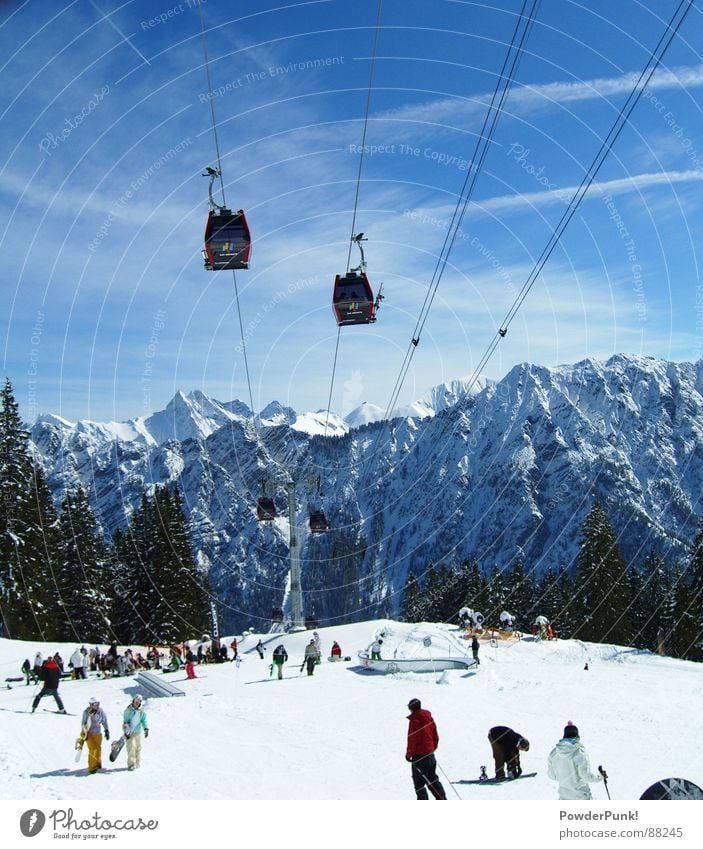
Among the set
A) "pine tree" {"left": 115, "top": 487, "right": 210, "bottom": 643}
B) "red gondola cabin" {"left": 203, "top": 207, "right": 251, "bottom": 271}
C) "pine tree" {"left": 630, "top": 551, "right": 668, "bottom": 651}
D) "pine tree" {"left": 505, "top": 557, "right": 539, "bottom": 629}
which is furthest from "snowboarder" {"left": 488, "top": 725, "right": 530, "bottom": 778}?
"pine tree" {"left": 505, "top": 557, "right": 539, "bottom": 629}

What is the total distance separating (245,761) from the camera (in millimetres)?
17391

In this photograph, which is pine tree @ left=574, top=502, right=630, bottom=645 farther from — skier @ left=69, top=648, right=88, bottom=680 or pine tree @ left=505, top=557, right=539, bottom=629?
skier @ left=69, top=648, right=88, bottom=680

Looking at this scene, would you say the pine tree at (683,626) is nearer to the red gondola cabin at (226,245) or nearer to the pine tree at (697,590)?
the pine tree at (697,590)

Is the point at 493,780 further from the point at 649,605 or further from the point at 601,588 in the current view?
the point at 649,605

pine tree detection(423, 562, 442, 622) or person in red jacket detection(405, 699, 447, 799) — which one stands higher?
pine tree detection(423, 562, 442, 622)

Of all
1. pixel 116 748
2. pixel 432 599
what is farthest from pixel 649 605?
pixel 116 748

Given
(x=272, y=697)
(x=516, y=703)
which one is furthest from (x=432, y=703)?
(x=272, y=697)

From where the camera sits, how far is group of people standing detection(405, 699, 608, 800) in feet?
35.6

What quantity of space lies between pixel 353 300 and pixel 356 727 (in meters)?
15.0

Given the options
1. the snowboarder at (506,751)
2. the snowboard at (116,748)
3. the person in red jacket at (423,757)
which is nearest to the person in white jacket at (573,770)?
→ the person in red jacket at (423,757)

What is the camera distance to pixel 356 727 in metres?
21.8

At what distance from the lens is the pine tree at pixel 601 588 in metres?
56.7

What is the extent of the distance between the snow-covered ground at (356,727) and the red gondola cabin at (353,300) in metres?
13.7

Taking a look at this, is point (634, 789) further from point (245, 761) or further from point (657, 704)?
point (657, 704)
